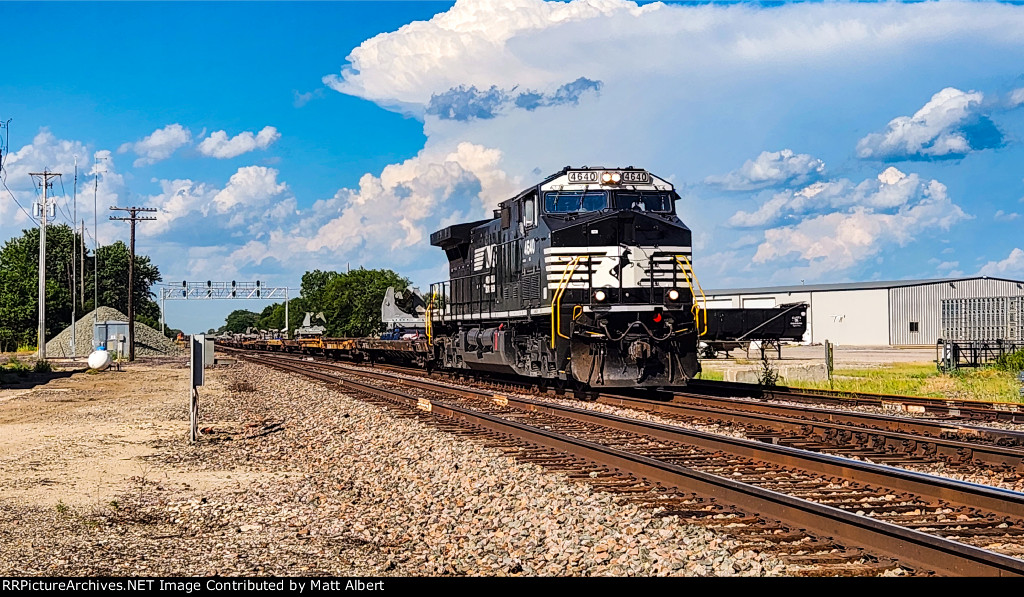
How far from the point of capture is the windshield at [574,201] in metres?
16.8

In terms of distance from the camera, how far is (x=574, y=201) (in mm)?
16859

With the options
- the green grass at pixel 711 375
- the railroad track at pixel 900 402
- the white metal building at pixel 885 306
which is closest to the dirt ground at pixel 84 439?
the railroad track at pixel 900 402

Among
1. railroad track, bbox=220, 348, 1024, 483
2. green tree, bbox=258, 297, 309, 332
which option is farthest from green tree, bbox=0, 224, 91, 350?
railroad track, bbox=220, 348, 1024, 483

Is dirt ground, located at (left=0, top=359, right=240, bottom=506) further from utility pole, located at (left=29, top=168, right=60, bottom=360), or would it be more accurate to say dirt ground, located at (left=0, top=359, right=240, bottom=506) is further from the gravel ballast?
utility pole, located at (left=29, top=168, right=60, bottom=360)

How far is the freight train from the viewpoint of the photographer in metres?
16.0

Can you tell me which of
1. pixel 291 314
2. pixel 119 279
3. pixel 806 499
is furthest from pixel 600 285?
pixel 291 314

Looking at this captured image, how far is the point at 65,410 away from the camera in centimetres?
1778

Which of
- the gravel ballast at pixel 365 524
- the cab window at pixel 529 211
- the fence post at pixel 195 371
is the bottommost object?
the gravel ballast at pixel 365 524

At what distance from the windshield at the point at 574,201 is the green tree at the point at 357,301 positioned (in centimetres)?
6396

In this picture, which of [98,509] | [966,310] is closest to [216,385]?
[98,509]

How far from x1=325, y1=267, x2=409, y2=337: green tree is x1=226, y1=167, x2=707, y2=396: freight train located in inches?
2475

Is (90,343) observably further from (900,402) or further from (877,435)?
(877,435)

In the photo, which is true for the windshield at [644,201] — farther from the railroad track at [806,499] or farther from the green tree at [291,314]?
the green tree at [291,314]
